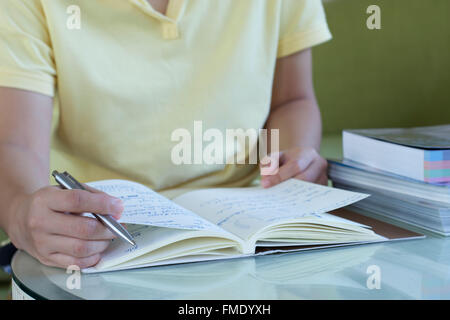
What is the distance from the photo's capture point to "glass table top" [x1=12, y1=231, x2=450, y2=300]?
41 centimetres

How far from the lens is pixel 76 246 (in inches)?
18.3

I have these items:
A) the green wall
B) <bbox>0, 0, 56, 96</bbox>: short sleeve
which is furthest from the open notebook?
the green wall

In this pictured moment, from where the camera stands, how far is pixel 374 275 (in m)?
0.44

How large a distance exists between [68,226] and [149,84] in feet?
1.47

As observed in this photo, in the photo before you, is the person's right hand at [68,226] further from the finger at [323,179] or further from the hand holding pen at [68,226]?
the finger at [323,179]

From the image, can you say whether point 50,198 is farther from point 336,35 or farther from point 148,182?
point 336,35

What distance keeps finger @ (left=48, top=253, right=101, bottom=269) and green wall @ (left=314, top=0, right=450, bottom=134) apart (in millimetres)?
1249

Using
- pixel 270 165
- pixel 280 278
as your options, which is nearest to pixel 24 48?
pixel 270 165

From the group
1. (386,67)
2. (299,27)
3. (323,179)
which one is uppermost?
(299,27)

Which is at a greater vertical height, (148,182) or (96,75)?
(96,75)

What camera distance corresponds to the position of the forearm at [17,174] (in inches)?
23.9

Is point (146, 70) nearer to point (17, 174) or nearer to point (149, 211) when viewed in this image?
point (17, 174)

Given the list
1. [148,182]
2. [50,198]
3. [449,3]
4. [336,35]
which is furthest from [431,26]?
[50,198]

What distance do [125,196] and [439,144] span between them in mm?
354
